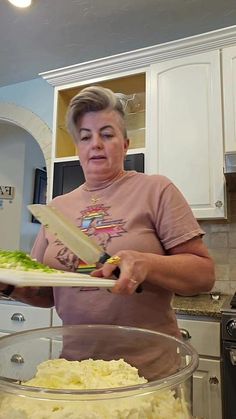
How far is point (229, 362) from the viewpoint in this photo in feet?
4.37

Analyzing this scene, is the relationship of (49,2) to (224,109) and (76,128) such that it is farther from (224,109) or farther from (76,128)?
(76,128)

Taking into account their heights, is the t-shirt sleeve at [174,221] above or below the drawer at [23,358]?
above

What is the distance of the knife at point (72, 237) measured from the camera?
0.66 meters

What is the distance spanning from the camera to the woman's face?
0.86 metres

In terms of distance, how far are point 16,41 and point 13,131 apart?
4.60ft

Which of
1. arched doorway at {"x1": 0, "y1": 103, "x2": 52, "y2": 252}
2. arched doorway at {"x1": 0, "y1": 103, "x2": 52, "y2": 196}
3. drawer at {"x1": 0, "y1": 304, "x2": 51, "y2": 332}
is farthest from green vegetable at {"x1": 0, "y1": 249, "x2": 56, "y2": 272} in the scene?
arched doorway at {"x1": 0, "y1": 103, "x2": 52, "y2": 252}

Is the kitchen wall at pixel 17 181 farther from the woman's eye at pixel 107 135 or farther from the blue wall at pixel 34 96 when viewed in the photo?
the woman's eye at pixel 107 135

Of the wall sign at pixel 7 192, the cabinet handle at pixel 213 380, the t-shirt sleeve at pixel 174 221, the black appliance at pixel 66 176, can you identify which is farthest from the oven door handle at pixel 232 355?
the wall sign at pixel 7 192

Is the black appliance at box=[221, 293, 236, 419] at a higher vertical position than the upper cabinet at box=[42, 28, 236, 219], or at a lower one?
lower

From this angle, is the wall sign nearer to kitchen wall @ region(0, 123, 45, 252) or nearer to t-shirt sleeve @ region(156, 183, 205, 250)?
kitchen wall @ region(0, 123, 45, 252)

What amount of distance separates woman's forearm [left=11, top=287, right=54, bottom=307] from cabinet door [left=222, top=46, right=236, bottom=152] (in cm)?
126

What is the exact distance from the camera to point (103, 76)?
6.83 ft

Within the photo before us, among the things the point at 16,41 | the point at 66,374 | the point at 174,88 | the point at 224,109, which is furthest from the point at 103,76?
the point at 66,374

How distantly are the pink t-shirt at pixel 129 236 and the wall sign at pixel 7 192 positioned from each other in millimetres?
2722
